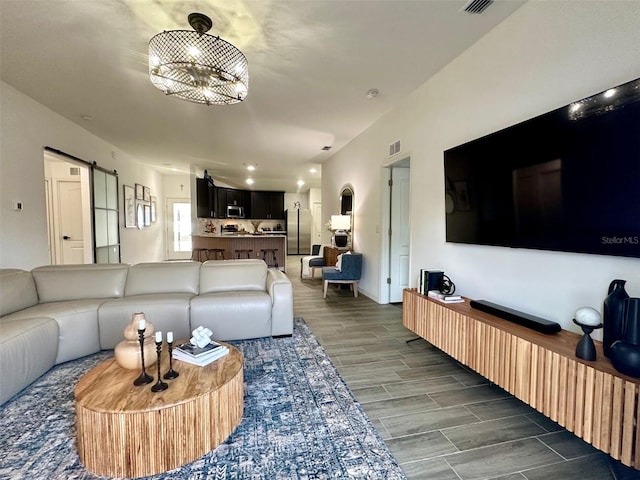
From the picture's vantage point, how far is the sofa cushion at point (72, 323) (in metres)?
2.54

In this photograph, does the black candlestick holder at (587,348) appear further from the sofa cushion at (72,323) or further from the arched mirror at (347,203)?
the arched mirror at (347,203)

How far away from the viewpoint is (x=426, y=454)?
162 centimetres

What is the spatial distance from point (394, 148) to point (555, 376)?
3.23 meters

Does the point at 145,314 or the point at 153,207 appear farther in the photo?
the point at 153,207

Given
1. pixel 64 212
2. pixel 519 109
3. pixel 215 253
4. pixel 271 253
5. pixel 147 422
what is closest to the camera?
pixel 147 422

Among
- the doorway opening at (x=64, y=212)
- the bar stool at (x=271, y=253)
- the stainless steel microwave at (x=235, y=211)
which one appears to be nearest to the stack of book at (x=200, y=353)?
the doorway opening at (x=64, y=212)

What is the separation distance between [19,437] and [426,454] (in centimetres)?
235

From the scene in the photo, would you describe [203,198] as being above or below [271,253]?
above

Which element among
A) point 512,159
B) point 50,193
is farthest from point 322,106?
point 50,193

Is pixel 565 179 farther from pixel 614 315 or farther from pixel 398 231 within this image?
pixel 398 231

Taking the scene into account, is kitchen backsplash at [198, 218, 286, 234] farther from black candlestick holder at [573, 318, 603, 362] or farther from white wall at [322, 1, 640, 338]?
black candlestick holder at [573, 318, 603, 362]

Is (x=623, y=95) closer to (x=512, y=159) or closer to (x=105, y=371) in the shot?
(x=512, y=159)

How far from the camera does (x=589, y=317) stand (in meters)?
1.48

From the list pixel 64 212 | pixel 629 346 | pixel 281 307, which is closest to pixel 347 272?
pixel 281 307
